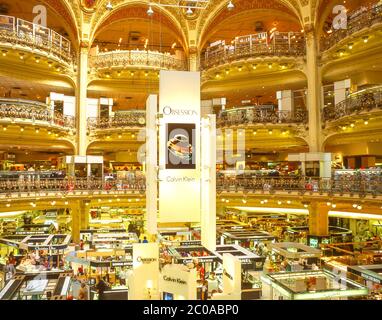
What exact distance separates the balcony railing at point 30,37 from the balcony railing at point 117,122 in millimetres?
3979

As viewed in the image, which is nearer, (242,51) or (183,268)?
(183,268)

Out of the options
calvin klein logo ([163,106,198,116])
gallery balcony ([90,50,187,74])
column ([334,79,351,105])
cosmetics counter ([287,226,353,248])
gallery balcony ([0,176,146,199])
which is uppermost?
gallery balcony ([90,50,187,74])

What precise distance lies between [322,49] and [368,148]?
636 centimetres

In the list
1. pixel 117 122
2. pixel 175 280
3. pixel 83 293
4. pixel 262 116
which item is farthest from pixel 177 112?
pixel 117 122

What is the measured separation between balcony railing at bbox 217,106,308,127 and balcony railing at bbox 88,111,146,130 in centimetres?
516

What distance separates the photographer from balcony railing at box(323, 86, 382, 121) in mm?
15844

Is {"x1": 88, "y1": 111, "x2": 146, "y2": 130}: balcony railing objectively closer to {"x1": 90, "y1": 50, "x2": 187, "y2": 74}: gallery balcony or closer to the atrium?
the atrium

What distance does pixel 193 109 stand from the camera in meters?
8.02

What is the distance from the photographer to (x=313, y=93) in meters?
20.5

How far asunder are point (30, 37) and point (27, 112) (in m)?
3.73

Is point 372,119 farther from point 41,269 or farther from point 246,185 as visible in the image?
point 41,269

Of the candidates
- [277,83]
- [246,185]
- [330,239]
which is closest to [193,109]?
[246,185]

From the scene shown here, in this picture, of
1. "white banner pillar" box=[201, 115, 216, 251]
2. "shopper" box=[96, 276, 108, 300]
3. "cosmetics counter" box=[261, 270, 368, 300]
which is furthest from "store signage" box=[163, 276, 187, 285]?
"shopper" box=[96, 276, 108, 300]

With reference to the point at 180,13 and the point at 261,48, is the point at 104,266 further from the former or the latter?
the point at 180,13
